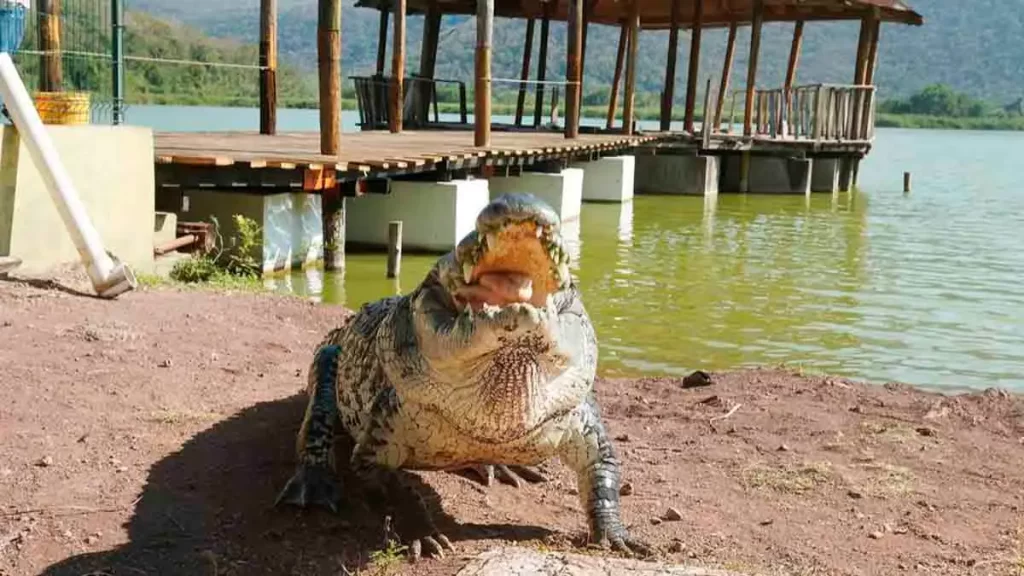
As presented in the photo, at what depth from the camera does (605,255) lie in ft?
52.9

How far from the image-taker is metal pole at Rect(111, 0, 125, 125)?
37.0 ft

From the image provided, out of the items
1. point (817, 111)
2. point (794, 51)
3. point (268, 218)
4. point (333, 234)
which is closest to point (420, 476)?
point (268, 218)

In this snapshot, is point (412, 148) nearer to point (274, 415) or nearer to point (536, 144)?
point (536, 144)

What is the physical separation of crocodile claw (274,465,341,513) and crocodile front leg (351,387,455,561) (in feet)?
0.48

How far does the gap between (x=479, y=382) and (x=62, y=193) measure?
5215 mm

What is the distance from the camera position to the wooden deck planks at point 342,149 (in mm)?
11413

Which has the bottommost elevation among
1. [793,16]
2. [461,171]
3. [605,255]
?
[605,255]

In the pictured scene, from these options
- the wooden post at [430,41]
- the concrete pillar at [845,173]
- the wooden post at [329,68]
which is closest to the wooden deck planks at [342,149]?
the wooden post at [329,68]

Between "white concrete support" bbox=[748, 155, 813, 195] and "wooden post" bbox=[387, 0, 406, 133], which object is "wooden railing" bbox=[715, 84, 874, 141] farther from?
"wooden post" bbox=[387, 0, 406, 133]

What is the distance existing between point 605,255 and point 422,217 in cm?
278

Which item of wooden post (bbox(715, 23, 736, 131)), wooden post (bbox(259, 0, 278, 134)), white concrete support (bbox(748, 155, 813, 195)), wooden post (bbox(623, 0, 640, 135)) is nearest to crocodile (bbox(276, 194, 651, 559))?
wooden post (bbox(259, 0, 278, 134))

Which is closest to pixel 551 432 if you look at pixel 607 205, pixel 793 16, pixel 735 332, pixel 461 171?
pixel 735 332

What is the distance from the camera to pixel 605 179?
78.1 ft

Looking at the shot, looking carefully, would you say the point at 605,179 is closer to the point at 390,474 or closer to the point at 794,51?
the point at 794,51
